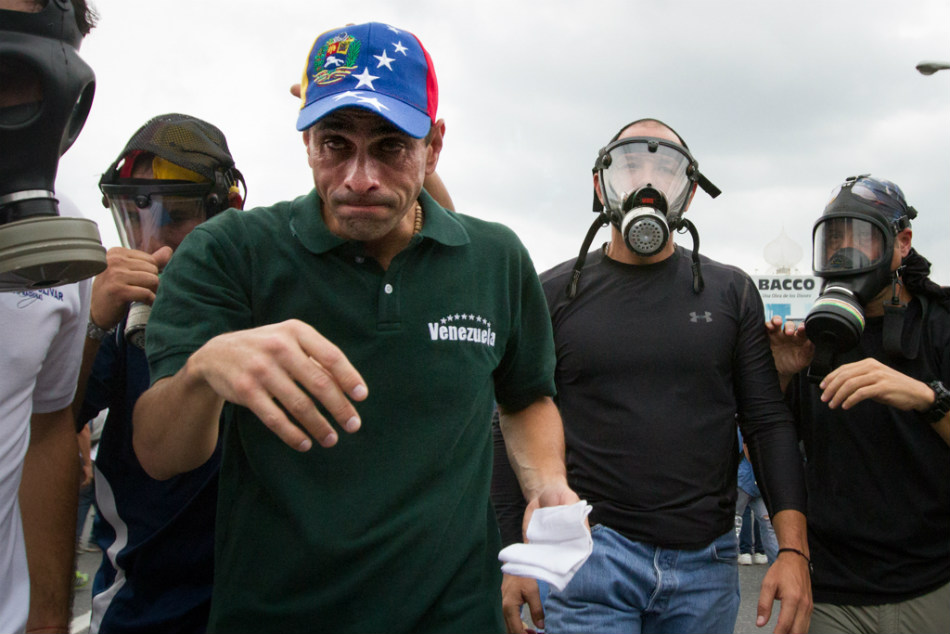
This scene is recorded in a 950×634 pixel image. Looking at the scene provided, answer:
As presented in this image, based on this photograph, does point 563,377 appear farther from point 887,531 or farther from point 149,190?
Result: point 149,190

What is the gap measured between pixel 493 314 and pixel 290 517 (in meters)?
0.68

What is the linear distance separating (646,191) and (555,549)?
1.76 meters

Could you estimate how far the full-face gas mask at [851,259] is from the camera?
2908mm

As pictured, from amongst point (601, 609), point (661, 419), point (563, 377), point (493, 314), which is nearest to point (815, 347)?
point (661, 419)

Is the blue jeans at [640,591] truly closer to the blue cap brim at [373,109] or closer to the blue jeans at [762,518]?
the blue cap brim at [373,109]

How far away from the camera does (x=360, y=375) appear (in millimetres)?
1708

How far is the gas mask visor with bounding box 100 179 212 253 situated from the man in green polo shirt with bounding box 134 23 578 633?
27.6 inches

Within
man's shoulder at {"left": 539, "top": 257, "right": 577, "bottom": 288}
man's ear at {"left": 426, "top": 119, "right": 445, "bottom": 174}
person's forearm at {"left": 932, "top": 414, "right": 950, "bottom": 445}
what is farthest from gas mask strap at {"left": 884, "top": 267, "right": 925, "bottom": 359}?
man's ear at {"left": 426, "top": 119, "right": 445, "bottom": 174}

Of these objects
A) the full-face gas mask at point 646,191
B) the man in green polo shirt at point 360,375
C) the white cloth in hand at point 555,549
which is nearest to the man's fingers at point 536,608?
the man in green polo shirt at point 360,375

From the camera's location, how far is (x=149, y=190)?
2496 millimetres

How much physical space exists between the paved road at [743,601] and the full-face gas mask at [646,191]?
154 inches

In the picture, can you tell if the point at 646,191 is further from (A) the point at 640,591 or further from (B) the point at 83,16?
(B) the point at 83,16

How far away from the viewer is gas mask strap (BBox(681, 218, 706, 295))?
9.94ft

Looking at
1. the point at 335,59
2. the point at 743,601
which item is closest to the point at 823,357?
the point at 335,59
